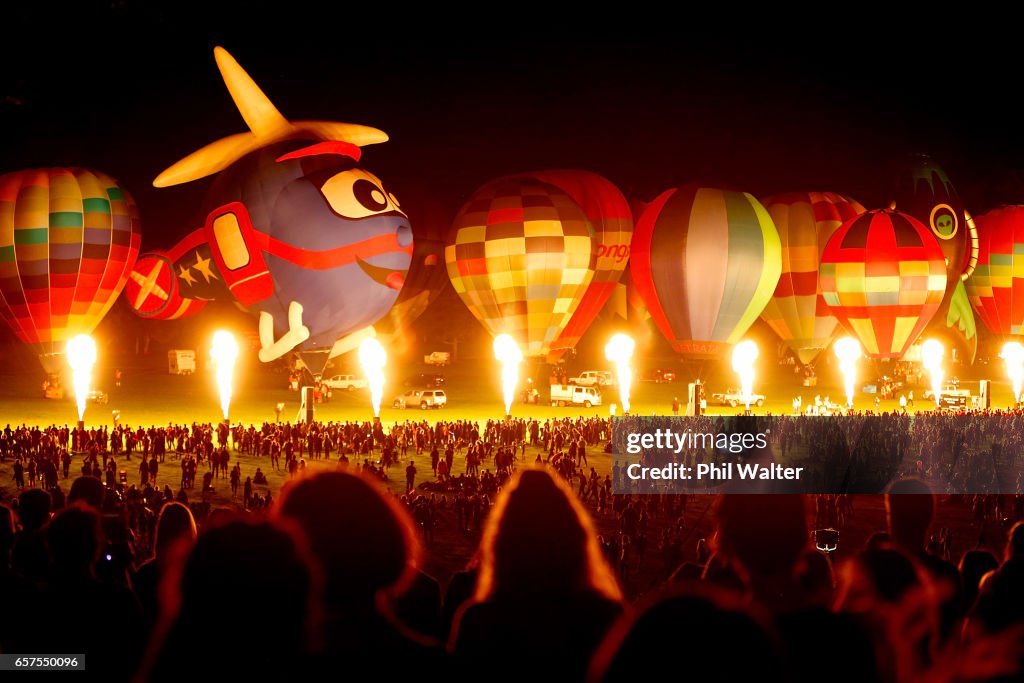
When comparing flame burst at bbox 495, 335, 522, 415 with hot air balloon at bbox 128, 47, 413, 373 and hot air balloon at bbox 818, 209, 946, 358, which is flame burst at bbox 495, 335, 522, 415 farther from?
hot air balloon at bbox 818, 209, 946, 358

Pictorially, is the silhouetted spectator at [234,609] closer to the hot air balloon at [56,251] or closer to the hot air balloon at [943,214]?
the hot air balloon at [56,251]

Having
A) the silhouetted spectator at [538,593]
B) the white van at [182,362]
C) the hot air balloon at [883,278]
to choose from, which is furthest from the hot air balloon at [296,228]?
the silhouetted spectator at [538,593]

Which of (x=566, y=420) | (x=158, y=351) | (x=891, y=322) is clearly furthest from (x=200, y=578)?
(x=158, y=351)

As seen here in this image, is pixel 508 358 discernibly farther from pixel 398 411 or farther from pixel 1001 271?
pixel 1001 271

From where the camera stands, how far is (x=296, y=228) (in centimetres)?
2625

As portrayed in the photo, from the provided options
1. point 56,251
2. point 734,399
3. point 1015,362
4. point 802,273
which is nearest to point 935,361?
point 1015,362

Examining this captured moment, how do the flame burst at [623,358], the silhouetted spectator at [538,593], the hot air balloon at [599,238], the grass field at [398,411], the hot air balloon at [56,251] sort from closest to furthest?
the silhouetted spectator at [538,593] → the grass field at [398,411] → the hot air balloon at [56,251] → the hot air balloon at [599,238] → the flame burst at [623,358]

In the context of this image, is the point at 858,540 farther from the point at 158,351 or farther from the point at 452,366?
the point at 158,351

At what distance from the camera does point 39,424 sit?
2441 centimetres

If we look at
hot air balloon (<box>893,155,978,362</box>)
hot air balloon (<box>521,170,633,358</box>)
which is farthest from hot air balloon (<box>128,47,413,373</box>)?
hot air balloon (<box>893,155,978,362</box>)

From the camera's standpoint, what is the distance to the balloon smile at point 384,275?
27109mm

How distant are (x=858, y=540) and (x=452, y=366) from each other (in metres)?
31.5

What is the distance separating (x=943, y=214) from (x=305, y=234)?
23.9m

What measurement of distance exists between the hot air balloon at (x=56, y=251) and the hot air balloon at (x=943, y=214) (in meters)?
27.2
